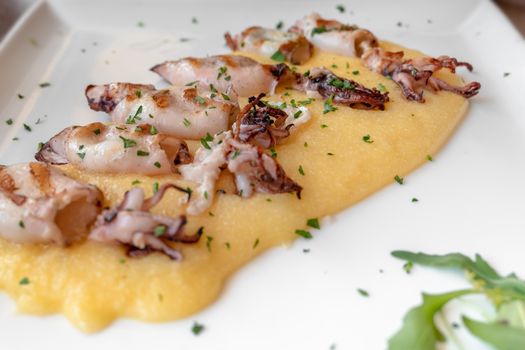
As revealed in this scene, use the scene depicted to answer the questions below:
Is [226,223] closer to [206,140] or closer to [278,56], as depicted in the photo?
[206,140]

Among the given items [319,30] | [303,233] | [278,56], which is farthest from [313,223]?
[319,30]

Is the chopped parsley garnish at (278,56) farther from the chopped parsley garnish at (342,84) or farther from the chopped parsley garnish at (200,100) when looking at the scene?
the chopped parsley garnish at (200,100)

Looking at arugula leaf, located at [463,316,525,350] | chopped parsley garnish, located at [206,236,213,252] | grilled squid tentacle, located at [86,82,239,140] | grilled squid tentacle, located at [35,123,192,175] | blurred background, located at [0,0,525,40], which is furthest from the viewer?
blurred background, located at [0,0,525,40]

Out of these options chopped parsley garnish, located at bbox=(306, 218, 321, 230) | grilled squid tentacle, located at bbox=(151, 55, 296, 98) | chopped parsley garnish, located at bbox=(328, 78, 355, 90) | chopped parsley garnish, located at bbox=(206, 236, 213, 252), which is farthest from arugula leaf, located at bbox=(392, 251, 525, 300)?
grilled squid tentacle, located at bbox=(151, 55, 296, 98)

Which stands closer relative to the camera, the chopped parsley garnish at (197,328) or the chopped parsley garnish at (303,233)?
the chopped parsley garnish at (197,328)

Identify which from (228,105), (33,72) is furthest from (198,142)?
(33,72)

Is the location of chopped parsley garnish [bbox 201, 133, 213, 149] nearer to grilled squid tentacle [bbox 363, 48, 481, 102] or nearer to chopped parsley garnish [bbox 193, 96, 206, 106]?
chopped parsley garnish [bbox 193, 96, 206, 106]

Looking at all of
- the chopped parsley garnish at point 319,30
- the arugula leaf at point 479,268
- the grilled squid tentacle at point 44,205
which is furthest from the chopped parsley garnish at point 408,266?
the chopped parsley garnish at point 319,30
